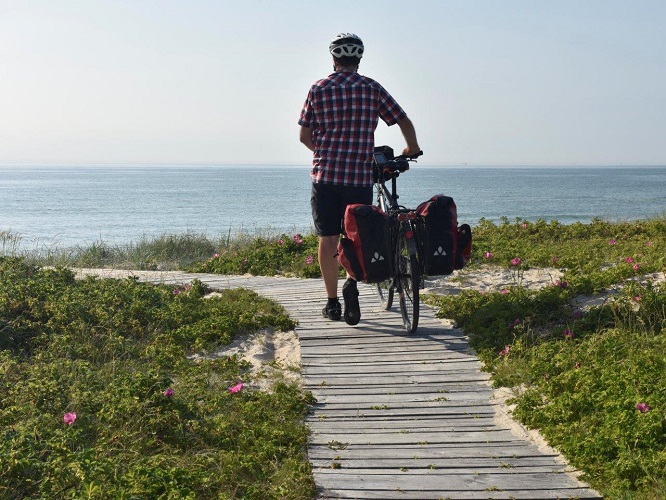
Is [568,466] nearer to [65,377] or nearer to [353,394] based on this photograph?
[353,394]


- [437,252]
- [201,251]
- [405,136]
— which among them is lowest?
[201,251]

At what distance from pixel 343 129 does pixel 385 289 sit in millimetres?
2213

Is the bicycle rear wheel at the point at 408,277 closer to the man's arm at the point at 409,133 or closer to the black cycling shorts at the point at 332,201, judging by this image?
the black cycling shorts at the point at 332,201

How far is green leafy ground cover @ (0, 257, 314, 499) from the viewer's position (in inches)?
178

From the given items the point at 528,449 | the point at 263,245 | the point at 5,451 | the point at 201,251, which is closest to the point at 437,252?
the point at 528,449

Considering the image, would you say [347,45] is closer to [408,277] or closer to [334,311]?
[408,277]

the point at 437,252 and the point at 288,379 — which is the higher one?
the point at 437,252

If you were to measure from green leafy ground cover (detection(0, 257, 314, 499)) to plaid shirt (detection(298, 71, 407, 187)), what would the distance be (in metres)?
1.74

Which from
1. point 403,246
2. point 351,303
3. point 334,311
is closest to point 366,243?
point 403,246

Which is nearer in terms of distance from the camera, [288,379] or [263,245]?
[288,379]

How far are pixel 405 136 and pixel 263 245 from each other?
6.36m

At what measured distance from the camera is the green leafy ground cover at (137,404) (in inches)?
178

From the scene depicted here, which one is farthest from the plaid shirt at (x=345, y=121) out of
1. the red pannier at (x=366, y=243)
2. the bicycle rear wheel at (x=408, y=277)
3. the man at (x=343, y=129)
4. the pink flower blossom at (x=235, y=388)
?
the pink flower blossom at (x=235, y=388)

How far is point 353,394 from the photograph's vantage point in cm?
634
